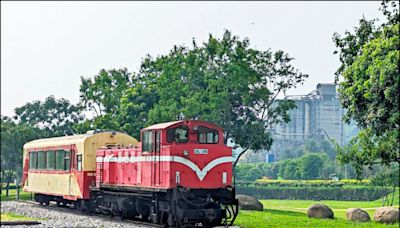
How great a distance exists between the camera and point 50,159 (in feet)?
111

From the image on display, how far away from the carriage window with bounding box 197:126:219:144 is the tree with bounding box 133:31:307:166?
13634 millimetres

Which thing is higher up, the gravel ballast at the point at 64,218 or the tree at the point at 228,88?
the tree at the point at 228,88

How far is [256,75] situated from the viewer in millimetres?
37500

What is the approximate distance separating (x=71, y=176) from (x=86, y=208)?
1.75m

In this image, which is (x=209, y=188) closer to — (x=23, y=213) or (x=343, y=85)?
(x=343, y=85)

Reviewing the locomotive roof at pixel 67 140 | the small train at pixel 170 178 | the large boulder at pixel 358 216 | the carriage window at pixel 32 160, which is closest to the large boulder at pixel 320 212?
the large boulder at pixel 358 216

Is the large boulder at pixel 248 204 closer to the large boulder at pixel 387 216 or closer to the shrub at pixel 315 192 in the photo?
the large boulder at pixel 387 216

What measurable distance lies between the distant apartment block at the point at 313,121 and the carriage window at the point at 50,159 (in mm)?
47497

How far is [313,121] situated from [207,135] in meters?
88.7

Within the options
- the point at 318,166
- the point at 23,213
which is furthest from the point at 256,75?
the point at 318,166

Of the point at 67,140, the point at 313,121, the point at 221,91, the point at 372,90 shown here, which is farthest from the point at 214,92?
the point at 313,121

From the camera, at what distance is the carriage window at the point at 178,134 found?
70.6 ft

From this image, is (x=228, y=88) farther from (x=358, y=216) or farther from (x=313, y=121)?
(x=313, y=121)

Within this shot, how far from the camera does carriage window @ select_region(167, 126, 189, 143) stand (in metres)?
21.5
